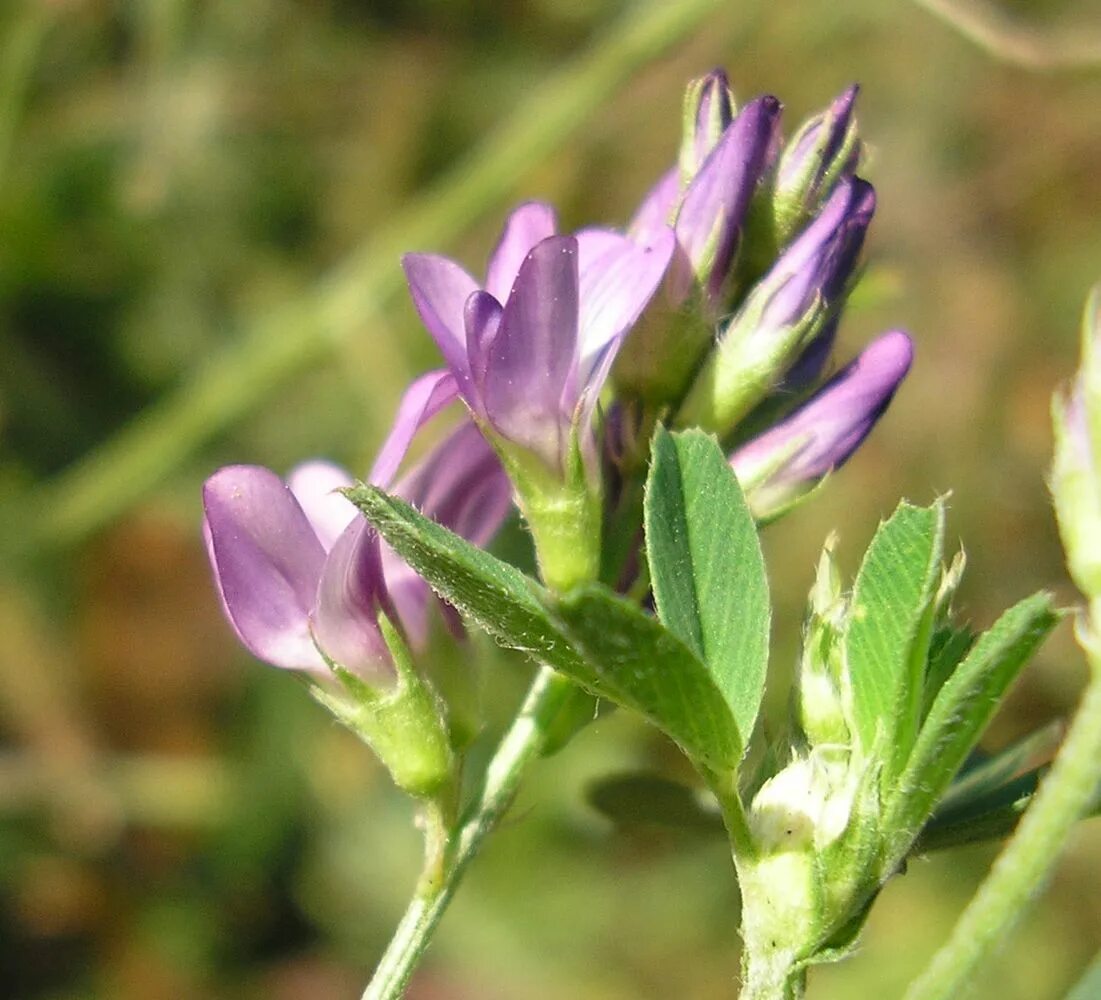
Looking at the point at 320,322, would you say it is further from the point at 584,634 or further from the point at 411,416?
the point at 584,634

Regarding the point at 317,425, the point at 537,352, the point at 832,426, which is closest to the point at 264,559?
the point at 537,352

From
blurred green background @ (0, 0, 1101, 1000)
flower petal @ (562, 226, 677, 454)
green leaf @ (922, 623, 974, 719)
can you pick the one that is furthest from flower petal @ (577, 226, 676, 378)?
blurred green background @ (0, 0, 1101, 1000)

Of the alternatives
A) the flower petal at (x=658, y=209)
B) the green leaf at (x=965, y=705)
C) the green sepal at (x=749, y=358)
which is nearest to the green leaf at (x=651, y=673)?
the green leaf at (x=965, y=705)

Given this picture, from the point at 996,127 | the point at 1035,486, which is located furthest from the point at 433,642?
the point at 996,127

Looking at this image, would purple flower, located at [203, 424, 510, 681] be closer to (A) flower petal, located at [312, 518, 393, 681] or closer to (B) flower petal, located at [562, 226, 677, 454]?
(A) flower petal, located at [312, 518, 393, 681]

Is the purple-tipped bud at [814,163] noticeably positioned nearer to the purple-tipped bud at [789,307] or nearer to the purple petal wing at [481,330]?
the purple-tipped bud at [789,307]

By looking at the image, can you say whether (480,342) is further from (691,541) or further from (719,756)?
(719,756)
